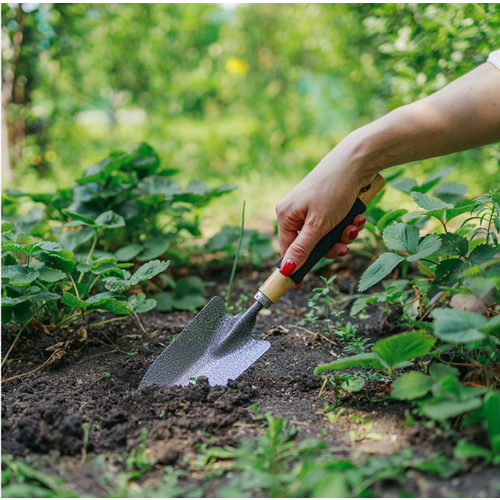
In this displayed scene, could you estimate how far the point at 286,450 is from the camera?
3.35 feet

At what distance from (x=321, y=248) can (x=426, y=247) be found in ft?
1.08

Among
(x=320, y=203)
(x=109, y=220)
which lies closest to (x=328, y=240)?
(x=320, y=203)

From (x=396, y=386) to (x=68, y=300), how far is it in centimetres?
95

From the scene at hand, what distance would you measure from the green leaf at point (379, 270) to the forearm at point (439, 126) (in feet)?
0.89

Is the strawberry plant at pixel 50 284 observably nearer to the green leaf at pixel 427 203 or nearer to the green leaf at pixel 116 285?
the green leaf at pixel 116 285

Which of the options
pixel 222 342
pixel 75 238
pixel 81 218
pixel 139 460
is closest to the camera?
pixel 139 460

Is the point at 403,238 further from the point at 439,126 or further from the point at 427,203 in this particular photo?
the point at 439,126

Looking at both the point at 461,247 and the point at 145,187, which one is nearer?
the point at 461,247

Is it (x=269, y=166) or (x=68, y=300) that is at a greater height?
(x=68, y=300)

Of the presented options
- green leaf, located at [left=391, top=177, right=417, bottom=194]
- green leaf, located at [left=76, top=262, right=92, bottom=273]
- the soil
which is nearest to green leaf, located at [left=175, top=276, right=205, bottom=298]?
the soil

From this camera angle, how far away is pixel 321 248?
1478 mm

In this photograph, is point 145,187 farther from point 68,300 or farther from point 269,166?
point 269,166

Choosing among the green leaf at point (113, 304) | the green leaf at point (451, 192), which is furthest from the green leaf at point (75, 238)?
the green leaf at point (451, 192)

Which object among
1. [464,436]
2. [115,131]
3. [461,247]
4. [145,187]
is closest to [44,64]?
[115,131]
